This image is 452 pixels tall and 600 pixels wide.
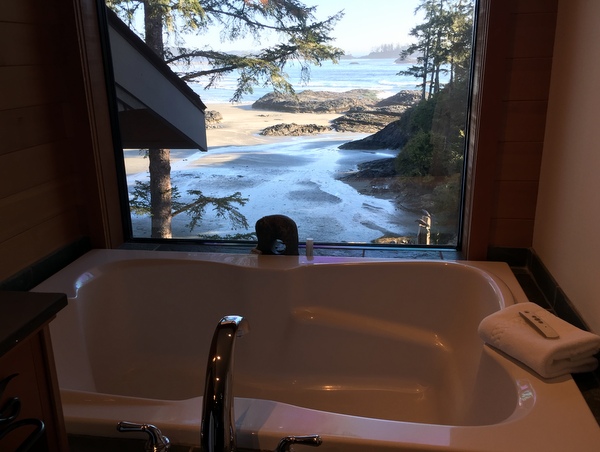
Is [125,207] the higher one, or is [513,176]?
[513,176]

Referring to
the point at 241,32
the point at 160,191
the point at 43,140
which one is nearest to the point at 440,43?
the point at 241,32

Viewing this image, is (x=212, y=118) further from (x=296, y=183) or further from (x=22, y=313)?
(x=22, y=313)

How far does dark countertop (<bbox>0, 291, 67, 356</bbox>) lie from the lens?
2.59 feet

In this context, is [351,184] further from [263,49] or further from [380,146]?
[263,49]

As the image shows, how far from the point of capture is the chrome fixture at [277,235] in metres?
2.08

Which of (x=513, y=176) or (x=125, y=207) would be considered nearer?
(x=513, y=176)

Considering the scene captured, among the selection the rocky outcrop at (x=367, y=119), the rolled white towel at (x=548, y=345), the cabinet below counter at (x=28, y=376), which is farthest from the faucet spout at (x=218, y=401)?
the rocky outcrop at (x=367, y=119)

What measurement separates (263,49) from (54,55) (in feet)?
2.74

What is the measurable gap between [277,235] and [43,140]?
3.14 feet

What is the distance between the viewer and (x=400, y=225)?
2342mm

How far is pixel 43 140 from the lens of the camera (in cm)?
195

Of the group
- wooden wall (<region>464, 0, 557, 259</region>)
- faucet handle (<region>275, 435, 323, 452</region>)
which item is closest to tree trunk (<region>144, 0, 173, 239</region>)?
wooden wall (<region>464, 0, 557, 259</region>)

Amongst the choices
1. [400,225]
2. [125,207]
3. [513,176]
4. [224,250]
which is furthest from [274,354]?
[513,176]

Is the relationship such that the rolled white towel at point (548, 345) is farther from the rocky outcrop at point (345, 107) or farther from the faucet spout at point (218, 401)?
the rocky outcrop at point (345, 107)
